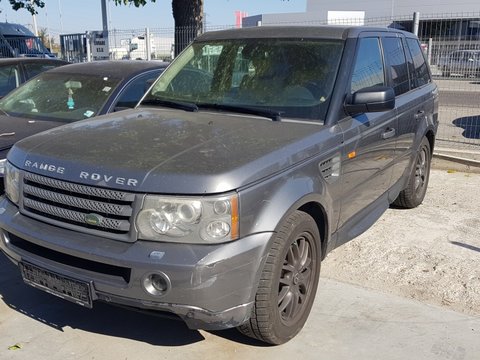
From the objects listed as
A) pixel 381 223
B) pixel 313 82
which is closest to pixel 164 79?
pixel 313 82

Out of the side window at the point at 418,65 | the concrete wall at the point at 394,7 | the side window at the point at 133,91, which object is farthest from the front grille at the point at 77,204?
the concrete wall at the point at 394,7

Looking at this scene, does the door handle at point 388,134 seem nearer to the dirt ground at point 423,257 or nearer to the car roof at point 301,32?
the car roof at point 301,32

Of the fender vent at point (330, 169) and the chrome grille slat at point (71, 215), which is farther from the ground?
the fender vent at point (330, 169)

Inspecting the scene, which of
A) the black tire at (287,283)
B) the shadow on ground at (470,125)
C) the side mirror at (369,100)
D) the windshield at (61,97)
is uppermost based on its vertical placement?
the side mirror at (369,100)

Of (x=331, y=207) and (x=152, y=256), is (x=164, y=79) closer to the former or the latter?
(x=331, y=207)

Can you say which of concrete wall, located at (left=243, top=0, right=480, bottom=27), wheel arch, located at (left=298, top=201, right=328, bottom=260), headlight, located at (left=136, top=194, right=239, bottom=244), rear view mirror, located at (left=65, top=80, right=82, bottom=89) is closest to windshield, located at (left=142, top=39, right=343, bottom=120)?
wheel arch, located at (left=298, top=201, right=328, bottom=260)

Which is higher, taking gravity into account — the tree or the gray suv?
the tree

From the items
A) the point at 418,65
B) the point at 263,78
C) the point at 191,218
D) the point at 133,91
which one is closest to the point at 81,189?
the point at 191,218

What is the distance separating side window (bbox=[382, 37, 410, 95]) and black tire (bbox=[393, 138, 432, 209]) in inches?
34.7

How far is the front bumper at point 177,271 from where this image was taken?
2.61 meters

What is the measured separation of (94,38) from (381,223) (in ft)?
32.3

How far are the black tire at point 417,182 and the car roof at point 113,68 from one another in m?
3.18

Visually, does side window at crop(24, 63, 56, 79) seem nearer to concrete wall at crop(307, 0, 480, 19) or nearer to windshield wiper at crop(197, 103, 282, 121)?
windshield wiper at crop(197, 103, 282, 121)

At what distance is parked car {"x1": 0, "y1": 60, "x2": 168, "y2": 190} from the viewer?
217 inches
